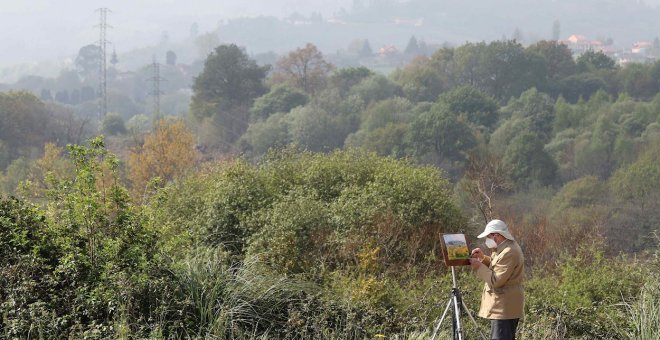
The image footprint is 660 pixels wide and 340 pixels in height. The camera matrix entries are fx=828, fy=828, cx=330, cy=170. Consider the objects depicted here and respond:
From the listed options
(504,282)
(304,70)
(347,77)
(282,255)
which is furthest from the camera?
(304,70)

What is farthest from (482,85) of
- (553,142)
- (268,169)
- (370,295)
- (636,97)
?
(370,295)

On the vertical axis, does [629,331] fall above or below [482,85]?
above

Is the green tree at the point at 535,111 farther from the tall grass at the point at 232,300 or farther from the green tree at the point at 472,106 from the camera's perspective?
the tall grass at the point at 232,300

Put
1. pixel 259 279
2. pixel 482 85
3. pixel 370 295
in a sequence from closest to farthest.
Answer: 1. pixel 259 279
2. pixel 370 295
3. pixel 482 85

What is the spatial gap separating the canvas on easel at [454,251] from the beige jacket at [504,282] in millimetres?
225

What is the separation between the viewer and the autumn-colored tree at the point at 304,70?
102 metres

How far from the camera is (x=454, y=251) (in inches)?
281

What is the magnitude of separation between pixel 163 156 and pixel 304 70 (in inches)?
1858

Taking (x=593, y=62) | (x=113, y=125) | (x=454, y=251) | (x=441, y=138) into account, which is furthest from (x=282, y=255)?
(x=593, y=62)

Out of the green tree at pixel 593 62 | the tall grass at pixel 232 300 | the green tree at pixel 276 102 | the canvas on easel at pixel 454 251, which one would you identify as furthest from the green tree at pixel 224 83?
the canvas on easel at pixel 454 251

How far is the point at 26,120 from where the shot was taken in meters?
70.9

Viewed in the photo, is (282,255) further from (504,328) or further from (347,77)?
(347,77)

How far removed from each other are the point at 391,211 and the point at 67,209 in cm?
959

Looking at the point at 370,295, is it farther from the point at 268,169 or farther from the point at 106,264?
the point at 268,169
